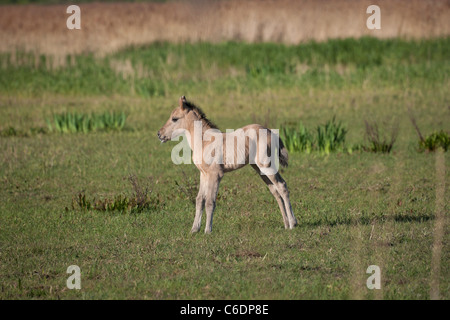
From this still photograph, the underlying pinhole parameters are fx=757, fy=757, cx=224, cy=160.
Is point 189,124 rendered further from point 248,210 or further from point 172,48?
point 172,48

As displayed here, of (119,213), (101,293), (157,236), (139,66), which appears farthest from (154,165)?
(139,66)

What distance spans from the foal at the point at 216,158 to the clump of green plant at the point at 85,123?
8.94m

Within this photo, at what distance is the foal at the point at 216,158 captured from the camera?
31.4 ft

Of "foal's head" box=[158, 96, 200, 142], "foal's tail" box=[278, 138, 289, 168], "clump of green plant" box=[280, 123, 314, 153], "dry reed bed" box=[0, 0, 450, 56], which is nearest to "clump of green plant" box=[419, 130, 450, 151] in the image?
"clump of green plant" box=[280, 123, 314, 153]

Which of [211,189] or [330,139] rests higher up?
[330,139]

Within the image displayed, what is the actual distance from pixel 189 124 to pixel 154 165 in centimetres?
522

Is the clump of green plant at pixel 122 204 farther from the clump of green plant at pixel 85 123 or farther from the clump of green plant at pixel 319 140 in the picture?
the clump of green plant at pixel 85 123

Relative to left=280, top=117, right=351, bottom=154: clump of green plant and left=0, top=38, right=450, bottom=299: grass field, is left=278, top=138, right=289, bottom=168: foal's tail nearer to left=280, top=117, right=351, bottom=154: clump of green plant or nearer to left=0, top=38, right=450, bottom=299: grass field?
left=0, top=38, right=450, bottom=299: grass field

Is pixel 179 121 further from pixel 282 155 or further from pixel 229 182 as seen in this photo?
pixel 229 182

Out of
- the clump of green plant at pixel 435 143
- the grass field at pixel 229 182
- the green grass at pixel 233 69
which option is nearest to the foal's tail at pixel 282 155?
the grass field at pixel 229 182

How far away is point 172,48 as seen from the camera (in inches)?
1086

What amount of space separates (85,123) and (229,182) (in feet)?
20.7

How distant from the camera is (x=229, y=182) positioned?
13516 millimetres

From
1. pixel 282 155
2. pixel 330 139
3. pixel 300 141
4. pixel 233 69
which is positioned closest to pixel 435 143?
pixel 330 139
